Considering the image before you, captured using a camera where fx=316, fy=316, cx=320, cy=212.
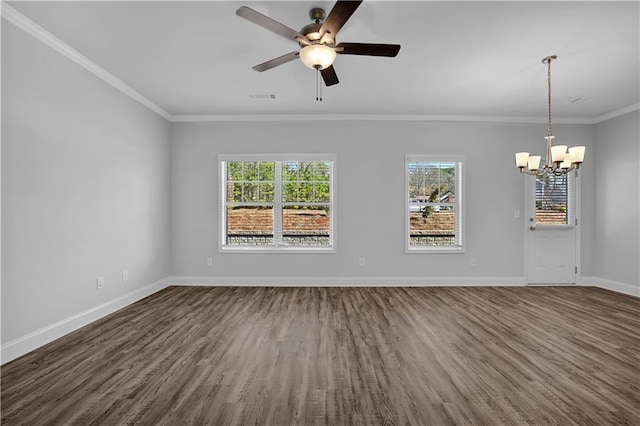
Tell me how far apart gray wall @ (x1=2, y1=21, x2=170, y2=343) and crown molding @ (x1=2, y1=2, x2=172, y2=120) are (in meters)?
0.06

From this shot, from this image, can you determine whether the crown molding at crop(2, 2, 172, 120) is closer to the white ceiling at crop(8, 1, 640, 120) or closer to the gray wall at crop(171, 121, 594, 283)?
the white ceiling at crop(8, 1, 640, 120)

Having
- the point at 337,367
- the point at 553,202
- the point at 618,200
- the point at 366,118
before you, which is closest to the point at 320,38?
the point at 337,367

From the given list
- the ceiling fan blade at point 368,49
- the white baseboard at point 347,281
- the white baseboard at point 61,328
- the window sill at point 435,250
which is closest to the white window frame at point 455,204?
the window sill at point 435,250

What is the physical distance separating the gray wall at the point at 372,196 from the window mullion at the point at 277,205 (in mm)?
Answer: 300

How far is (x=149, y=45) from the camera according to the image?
3088 millimetres

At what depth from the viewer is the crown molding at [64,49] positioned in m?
2.58

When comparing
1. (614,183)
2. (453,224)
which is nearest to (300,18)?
(453,224)

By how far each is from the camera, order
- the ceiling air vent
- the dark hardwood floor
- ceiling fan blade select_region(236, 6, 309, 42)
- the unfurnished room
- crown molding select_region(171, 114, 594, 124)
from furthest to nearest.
→ crown molding select_region(171, 114, 594, 124) → the ceiling air vent → the unfurnished room → ceiling fan blade select_region(236, 6, 309, 42) → the dark hardwood floor

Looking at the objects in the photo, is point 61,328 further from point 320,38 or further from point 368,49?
point 368,49

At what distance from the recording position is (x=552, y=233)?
210 inches

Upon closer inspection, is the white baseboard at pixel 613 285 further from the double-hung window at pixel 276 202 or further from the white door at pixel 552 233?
the double-hung window at pixel 276 202

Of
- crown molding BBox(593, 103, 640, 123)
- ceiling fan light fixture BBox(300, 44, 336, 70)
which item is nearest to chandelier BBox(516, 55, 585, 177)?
crown molding BBox(593, 103, 640, 123)

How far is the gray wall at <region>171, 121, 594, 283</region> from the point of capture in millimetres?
Result: 5285

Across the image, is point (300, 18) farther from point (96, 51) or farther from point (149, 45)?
point (96, 51)
